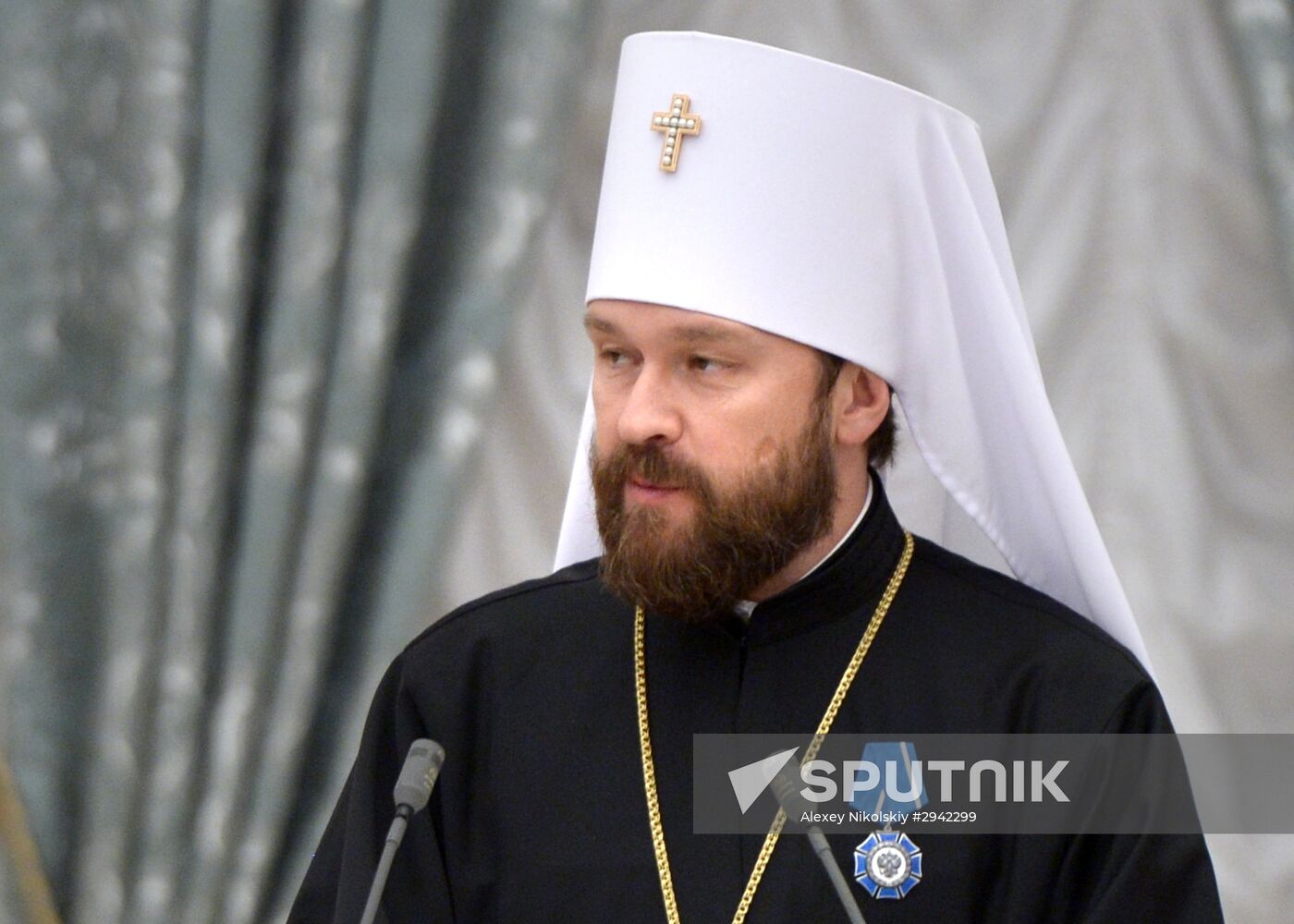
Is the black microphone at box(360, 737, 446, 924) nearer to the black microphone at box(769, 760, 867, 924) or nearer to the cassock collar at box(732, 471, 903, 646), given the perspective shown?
the black microphone at box(769, 760, 867, 924)

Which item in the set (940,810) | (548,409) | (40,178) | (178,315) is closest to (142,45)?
(40,178)

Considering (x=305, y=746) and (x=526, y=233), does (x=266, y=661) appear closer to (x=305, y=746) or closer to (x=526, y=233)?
(x=305, y=746)

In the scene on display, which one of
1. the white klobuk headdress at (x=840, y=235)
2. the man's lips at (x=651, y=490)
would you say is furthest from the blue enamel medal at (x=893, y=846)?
the man's lips at (x=651, y=490)

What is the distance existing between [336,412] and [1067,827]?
184cm

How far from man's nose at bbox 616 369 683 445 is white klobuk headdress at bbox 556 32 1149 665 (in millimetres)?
120

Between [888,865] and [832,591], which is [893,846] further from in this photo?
[832,591]

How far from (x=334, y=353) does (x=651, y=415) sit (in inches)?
56.7

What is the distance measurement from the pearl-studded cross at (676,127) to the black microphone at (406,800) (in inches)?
35.8

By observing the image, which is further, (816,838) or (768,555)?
(768,555)

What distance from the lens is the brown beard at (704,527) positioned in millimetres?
2240

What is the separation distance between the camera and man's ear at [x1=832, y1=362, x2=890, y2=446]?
2367mm

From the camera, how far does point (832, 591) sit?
94.7 inches

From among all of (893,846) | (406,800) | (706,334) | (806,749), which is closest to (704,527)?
(706,334)

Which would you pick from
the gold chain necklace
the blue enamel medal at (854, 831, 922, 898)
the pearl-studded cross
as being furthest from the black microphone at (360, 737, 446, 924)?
the pearl-studded cross
